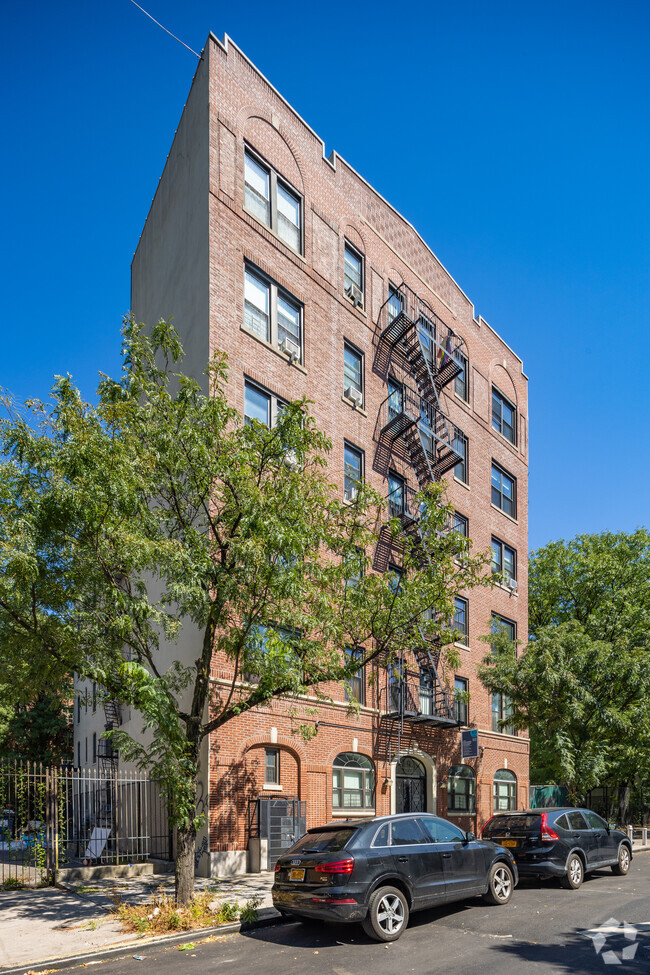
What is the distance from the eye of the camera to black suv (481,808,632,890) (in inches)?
566

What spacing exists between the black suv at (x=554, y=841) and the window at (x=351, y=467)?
373 inches

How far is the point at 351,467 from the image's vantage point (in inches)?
896

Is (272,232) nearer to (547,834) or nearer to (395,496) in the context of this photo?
(395,496)

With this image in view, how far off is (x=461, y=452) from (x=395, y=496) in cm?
543

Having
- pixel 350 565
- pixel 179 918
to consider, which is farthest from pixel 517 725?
pixel 179 918

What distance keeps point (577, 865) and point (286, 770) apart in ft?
21.9

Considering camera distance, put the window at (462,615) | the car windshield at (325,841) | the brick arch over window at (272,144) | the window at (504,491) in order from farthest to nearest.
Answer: the window at (504,491)
the window at (462,615)
the brick arch over window at (272,144)
the car windshield at (325,841)

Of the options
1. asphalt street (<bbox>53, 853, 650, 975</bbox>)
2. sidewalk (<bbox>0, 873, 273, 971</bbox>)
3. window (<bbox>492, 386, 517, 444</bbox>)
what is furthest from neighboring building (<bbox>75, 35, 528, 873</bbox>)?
asphalt street (<bbox>53, 853, 650, 975</bbox>)

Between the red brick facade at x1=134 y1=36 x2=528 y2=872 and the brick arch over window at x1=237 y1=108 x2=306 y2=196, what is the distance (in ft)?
0.14

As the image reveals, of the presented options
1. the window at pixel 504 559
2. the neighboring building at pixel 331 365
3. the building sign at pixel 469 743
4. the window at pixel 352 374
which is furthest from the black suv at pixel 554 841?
the window at pixel 504 559

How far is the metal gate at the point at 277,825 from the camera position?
55.4 ft

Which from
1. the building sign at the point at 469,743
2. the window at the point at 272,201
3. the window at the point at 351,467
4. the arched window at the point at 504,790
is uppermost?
the window at the point at 272,201

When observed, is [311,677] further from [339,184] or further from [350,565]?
[339,184]

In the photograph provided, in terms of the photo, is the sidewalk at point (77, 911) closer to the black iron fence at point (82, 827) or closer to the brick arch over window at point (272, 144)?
the black iron fence at point (82, 827)
